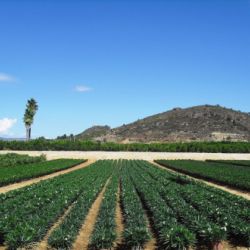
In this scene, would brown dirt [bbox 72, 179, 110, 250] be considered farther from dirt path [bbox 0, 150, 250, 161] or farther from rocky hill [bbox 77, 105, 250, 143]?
rocky hill [bbox 77, 105, 250, 143]

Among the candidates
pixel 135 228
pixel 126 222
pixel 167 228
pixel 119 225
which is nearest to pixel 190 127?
pixel 119 225

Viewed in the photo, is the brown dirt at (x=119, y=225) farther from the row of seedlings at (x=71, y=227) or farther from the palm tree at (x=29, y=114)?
the palm tree at (x=29, y=114)

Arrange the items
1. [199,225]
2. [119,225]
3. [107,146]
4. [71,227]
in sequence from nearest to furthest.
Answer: [71,227]
[199,225]
[119,225]
[107,146]

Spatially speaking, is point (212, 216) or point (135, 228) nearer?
point (135, 228)

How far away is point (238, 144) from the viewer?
8744cm

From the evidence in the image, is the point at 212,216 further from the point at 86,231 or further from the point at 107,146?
the point at 107,146

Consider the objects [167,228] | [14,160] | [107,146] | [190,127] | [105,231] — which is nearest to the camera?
[105,231]

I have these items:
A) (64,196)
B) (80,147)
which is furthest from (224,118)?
(64,196)

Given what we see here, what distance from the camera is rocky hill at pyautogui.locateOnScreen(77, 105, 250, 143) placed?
129 m

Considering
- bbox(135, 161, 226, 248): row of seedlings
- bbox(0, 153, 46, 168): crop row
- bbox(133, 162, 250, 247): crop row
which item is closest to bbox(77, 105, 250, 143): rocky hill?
bbox(0, 153, 46, 168): crop row

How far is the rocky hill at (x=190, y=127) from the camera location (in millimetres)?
128875

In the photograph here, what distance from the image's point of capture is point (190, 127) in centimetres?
14025

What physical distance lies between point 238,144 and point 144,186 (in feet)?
213

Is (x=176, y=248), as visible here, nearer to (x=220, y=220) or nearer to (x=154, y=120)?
(x=220, y=220)
